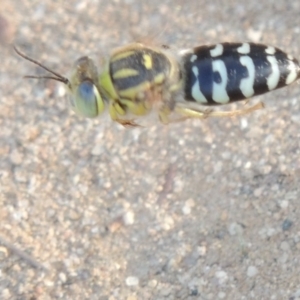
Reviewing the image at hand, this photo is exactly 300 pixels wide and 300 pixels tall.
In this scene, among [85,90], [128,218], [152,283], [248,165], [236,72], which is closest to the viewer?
[236,72]

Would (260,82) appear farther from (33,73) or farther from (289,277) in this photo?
(33,73)

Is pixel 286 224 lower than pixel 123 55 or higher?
lower

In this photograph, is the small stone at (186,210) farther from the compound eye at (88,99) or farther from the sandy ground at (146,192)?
the compound eye at (88,99)

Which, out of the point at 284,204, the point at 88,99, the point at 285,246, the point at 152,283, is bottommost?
the point at 152,283

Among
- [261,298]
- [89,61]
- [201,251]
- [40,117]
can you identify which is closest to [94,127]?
[40,117]

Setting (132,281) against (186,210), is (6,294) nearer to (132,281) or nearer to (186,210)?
(132,281)

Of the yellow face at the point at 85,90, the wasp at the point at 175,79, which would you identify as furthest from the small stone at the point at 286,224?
the yellow face at the point at 85,90

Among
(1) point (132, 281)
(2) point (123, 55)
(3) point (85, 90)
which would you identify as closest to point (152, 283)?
(1) point (132, 281)
